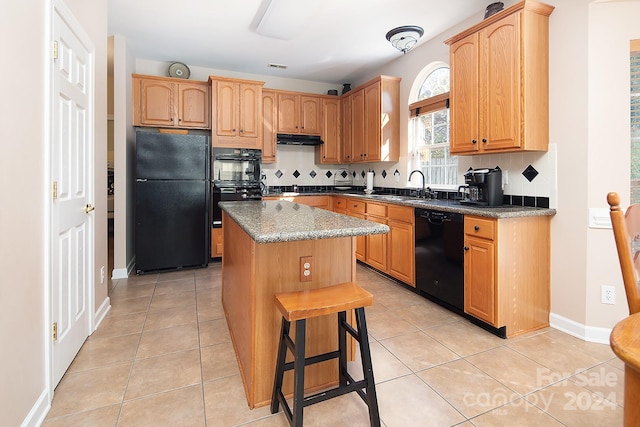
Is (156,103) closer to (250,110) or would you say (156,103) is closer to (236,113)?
(236,113)

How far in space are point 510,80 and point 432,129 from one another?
5.06 feet

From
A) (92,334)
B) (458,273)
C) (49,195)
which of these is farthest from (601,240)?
(92,334)

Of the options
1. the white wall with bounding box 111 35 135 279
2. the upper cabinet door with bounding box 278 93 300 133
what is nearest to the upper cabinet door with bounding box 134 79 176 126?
the white wall with bounding box 111 35 135 279

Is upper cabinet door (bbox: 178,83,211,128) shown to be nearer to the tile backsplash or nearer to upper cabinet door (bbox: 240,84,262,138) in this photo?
upper cabinet door (bbox: 240,84,262,138)

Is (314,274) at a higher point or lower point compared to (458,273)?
higher

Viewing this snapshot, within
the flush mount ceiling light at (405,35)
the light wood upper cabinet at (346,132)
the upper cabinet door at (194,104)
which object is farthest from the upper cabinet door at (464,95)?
the upper cabinet door at (194,104)

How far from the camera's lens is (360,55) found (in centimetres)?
456

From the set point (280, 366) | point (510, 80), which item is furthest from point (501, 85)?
point (280, 366)

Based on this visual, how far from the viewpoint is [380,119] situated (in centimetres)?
450

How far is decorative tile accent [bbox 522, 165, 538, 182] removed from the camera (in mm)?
2787

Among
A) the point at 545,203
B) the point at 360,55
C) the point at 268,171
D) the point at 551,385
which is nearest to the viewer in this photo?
the point at 551,385

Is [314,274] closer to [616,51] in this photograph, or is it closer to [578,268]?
[578,268]

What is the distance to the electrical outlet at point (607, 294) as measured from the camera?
2389 millimetres

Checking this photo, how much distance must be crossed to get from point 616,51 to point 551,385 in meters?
2.27
